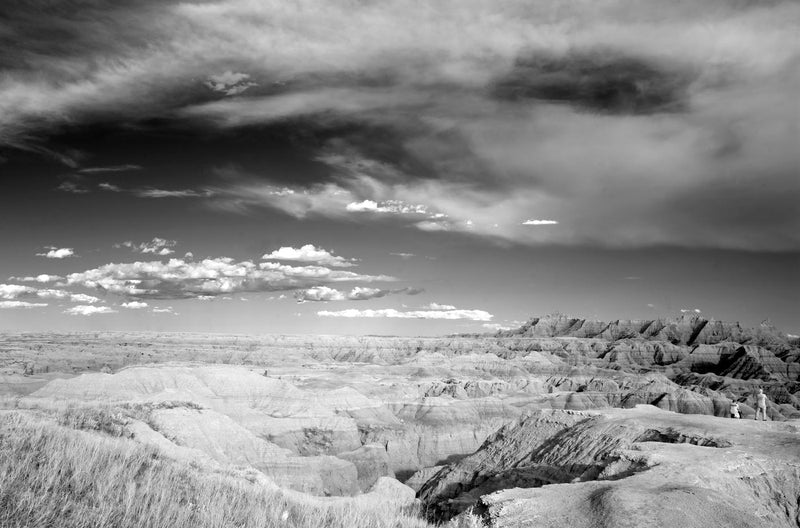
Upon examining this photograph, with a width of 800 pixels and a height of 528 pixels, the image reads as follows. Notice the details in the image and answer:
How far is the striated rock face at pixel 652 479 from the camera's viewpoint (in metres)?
12.5

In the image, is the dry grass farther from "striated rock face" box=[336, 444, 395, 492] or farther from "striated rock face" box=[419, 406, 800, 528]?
"striated rock face" box=[336, 444, 395, 492]

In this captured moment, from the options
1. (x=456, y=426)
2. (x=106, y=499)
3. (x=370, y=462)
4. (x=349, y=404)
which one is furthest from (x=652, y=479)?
(x=349, y=404)

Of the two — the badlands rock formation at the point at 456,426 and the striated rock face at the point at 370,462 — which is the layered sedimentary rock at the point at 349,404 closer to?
the striated rock face at the point at 370,462

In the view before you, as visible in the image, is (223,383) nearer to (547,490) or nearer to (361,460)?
(361,460)

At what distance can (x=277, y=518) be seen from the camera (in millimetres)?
7207

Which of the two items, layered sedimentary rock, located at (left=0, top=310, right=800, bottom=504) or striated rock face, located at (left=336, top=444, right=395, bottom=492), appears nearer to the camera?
layered sedimentary rock, located at (left=0, top=310, right=800, bottom=504)

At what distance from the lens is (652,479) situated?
15.3m

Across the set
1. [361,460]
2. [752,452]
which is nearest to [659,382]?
[361,460]

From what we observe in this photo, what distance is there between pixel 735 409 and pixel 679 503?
2753cm

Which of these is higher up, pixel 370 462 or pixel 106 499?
pixel 106 499

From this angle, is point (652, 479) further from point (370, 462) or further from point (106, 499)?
point (370, 462)

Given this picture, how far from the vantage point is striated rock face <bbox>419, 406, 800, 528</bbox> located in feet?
40.9

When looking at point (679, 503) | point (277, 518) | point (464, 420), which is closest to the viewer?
point (277, 518)

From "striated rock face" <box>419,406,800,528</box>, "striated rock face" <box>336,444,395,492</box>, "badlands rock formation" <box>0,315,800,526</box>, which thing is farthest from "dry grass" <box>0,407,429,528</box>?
"striated rock face" <box>336,444,395,492</box>
